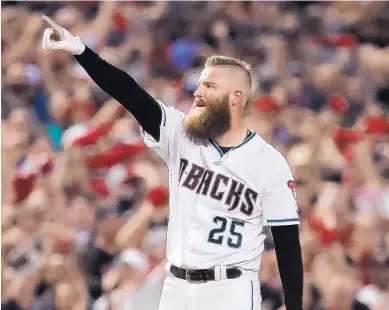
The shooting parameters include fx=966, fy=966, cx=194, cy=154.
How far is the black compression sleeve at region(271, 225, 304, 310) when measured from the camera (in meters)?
3.07

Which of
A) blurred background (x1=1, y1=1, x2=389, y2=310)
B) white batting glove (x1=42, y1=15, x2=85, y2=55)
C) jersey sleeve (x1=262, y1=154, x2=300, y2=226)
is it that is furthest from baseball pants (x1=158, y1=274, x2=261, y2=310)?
blurred background (x1=1, y1=1, x2=389, y2=310)

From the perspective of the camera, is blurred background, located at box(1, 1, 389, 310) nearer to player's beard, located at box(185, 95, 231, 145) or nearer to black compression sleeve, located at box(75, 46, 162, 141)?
player's beard, located at box(185, 95, 231, 145)

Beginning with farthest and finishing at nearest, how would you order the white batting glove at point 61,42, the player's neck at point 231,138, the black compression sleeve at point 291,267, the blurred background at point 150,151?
the blurred background at point 150,151
the player's neck at point 231,138
the black compression sleeve at point 291,267
the white batting glove at point 61,42

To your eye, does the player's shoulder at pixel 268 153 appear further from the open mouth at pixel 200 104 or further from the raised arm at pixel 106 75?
the raised arm at pixel 106 75

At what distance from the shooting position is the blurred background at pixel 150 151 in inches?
185

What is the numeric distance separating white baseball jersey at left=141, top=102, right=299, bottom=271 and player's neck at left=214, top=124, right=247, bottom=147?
2cm

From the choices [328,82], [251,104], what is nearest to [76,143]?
[251,104]

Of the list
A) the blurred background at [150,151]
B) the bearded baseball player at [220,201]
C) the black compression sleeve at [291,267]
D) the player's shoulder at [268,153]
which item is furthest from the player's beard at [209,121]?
the blurred background at [150,151]

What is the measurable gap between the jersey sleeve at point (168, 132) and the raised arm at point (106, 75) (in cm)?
6

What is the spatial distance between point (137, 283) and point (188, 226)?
Result: 1421 millimetres

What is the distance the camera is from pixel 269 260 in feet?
15.1

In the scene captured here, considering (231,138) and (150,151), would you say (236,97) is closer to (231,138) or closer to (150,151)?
(231,138)

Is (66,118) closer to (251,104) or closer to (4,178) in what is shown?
(4,178)

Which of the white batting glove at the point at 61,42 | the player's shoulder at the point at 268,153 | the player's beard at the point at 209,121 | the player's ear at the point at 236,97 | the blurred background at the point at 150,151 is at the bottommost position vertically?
the blurred background at the point at 150,151
